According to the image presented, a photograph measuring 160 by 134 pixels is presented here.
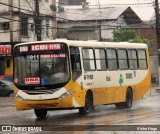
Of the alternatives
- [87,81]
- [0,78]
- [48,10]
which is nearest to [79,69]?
[87,81]

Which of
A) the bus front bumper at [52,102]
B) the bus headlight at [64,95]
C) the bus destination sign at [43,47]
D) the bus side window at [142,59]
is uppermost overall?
the bus destination sign at [43,47]

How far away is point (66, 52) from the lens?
61.6 ft

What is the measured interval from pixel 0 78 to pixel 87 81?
17.6 m

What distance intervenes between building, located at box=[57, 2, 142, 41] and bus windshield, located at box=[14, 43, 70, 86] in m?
48.3

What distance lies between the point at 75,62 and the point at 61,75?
2.86 feet

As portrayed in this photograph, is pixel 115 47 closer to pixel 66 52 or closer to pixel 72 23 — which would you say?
pixel 66 52

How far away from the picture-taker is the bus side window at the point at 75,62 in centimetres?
1891

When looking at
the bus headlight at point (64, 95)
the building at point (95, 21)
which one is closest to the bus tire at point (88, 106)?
the bus headlight at point (64, 95)

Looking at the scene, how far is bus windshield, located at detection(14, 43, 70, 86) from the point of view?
18547mm

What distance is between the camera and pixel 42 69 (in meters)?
18.7

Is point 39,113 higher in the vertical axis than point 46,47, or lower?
lower

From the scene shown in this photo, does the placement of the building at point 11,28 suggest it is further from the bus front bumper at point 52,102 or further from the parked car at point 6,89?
the bus front bumper at point 52,102

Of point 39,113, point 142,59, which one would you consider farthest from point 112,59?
point 39,113

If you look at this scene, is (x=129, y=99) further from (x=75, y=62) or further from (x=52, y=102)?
(x=52, y=102)
